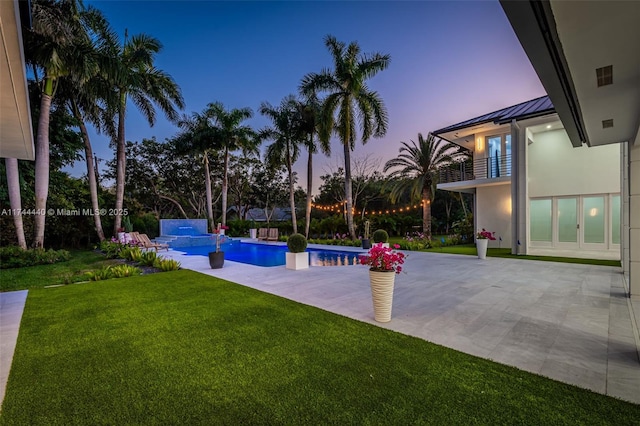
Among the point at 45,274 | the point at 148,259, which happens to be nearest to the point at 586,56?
the point at 148,259

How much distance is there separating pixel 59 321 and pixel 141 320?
1298 mm

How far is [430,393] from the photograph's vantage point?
262 centimetres

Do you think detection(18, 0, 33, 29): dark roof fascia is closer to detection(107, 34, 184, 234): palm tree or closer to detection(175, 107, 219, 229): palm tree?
detection(107, 34, 184, 234): palm tree

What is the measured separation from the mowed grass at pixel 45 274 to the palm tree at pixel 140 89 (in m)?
5.60

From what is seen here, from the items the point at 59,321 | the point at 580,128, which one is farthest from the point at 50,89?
the point at 580,128

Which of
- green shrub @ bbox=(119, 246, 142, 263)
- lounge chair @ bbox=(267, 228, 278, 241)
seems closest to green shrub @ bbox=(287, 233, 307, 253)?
green shrub @ bbox=(119, 246, 142, 263)

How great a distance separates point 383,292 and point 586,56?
360 centimetres

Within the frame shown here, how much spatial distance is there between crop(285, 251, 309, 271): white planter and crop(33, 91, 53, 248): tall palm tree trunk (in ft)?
33.6

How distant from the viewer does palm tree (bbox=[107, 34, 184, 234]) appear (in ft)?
50.0

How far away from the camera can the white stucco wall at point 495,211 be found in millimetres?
15289

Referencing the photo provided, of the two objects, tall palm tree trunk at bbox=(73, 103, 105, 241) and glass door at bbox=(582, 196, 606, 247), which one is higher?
tall palm tree trunk at bbox=(73, 103, 105, 241)

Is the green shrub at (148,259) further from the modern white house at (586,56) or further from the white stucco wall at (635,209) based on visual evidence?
the white stucco wall at (635,209)

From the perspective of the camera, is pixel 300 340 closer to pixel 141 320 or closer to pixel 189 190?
pixel 141 320

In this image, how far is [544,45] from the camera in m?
2.47
